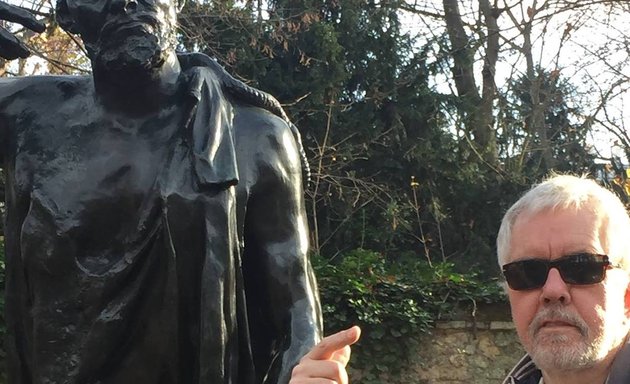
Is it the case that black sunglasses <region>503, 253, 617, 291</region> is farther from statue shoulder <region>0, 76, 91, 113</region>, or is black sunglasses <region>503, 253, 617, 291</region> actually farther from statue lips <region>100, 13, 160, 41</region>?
statue shoulder <region>0, 76, 91, 113</region>

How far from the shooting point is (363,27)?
16547mm

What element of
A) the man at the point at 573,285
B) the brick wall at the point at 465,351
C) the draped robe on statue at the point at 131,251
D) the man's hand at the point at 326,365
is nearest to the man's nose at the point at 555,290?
the man at the point at 573,285

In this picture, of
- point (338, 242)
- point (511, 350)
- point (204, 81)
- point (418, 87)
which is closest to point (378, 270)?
point (511, 350)

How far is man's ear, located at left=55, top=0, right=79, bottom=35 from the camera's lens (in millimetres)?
2299

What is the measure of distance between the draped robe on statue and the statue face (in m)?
0.13

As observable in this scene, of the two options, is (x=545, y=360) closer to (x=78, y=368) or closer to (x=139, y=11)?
(x=78, y=368)

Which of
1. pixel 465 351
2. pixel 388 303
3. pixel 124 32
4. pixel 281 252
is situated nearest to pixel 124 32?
pixel 124 32

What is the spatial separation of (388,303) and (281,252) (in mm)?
8716

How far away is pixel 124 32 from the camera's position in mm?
2197

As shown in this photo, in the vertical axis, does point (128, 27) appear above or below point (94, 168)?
above

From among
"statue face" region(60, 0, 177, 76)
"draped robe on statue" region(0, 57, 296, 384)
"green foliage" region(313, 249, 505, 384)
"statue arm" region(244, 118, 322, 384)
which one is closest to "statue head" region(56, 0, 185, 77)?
"statue face" region(60, 0, 177, 76)

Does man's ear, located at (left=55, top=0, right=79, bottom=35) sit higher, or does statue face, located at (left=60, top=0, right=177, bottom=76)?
man's ear, located at (left=55, top=0, right=79, bottom=35)

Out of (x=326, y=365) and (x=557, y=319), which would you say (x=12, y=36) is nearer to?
(x=326, y=365)

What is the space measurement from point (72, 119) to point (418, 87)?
48.5 ft
